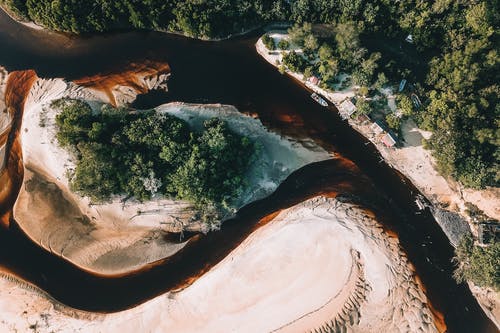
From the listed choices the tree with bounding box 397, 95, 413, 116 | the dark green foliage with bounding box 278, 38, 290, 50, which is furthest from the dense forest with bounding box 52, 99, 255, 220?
the tree with bounding box 397, 95, 413, 116

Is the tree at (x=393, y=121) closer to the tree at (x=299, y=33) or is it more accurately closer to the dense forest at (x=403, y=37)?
the dense forest at (x=403, y=37)

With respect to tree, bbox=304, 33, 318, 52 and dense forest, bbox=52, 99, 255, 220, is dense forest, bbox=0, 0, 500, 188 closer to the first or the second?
tree, bbox=304, 33, 318, 52

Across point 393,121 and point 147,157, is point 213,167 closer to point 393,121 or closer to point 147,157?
point 147,157

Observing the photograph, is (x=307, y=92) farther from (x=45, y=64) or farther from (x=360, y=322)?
(x=45, y=64)

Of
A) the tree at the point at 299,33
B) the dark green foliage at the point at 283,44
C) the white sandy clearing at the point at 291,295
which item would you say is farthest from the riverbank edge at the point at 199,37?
the white sandy clearing at the point at 291,295

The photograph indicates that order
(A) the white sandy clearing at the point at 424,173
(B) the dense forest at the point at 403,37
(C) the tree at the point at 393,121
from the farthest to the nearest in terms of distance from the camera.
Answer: (C) the tree at the point at 393,121
(A) the white sandy clearing at the point at 424,173
(B) the dense forest at the point at 403,37

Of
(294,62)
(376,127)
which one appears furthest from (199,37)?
(376,127)

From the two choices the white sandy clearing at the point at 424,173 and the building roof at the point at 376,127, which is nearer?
the white sandy clearing at the point at 424,173
